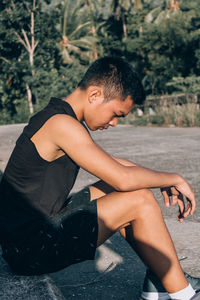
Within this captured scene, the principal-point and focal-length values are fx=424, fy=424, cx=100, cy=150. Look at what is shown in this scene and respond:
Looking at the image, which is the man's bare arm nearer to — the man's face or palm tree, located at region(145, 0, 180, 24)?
the man's face

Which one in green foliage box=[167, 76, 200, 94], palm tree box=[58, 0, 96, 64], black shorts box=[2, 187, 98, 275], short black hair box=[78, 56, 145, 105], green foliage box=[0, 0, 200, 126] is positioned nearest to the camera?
black shorts box=[2, 187, 98, 275]

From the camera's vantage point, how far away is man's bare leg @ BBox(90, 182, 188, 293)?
6.70 feet

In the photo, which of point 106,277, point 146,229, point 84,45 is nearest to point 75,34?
point 84,45

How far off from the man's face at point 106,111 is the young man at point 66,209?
64mm

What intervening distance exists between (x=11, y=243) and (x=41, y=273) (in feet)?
0.68

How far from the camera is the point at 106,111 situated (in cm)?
221

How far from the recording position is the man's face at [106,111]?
7.20 ft

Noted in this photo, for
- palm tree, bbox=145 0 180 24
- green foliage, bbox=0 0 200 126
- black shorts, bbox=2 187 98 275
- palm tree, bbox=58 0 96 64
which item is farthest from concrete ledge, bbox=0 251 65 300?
palm tree, bbox=145 0 180 24

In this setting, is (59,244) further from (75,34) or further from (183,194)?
(75,34)

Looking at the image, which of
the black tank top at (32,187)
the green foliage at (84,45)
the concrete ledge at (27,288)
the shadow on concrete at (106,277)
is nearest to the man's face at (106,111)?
the black tank top at (32,187)

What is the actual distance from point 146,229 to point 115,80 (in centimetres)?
76

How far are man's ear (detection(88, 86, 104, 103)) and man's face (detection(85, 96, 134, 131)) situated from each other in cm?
2

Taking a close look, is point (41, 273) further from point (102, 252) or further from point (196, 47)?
point (196, 47)

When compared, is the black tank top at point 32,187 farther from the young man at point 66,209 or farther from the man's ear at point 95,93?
the man's ear at point 95,93
